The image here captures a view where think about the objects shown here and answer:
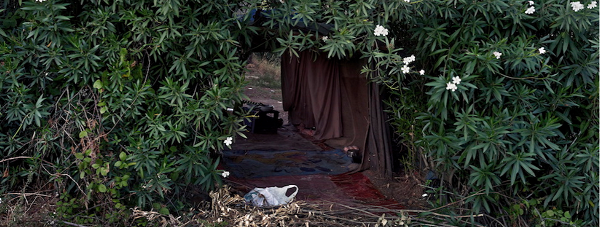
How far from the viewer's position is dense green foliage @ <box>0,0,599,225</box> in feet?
12.0

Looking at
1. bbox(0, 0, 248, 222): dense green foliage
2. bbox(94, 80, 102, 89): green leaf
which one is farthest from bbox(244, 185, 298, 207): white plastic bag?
bbox(94, 80, 102, 89): green leaf

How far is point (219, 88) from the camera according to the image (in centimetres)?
380

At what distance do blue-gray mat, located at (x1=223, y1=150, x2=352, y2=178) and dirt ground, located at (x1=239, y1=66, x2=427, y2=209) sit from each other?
40 centimetres

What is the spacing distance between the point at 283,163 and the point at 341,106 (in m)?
1.54

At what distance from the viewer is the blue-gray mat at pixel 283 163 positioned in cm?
670

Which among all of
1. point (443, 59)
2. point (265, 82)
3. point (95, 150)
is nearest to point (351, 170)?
point (443, 59)

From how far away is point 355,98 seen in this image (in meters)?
7.73

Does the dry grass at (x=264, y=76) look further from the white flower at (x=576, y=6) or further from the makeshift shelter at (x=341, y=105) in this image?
the white flower at (x=576, y=6)

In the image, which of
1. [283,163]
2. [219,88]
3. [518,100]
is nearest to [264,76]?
[283,163]

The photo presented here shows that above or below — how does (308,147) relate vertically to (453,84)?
below

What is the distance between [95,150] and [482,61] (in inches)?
110

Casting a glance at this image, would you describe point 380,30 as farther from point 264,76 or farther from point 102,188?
point 264,76

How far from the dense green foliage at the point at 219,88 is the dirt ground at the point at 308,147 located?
148cm

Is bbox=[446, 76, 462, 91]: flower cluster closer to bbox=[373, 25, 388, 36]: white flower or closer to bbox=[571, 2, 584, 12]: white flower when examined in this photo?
bbox=[373, 25, 388, 36]: white flower
